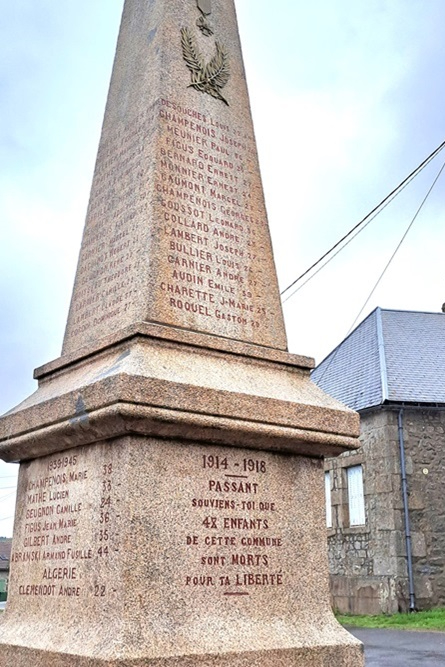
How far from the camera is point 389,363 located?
18.0 metres

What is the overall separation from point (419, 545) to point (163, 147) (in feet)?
43.9

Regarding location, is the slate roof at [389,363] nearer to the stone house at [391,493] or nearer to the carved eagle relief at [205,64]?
the stone house at [391,493]

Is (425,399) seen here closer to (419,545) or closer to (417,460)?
(417,460)

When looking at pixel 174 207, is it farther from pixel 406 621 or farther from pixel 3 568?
pixel 3 568

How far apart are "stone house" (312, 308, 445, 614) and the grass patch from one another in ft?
1.01

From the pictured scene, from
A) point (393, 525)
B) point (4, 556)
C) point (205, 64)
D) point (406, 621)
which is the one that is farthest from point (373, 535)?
point (4, 556)

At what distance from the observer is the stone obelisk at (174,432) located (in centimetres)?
339

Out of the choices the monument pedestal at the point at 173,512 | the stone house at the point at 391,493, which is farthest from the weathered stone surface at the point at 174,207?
the stone house at the point at 391,493

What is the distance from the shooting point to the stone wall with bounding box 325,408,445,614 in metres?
15.5

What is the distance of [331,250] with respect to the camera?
926cm

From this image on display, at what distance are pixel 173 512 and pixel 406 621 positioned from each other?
12650 mm

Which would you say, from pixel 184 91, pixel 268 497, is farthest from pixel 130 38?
pixel 268 497

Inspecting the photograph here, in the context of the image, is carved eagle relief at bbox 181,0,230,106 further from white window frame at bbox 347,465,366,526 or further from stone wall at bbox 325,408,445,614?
white window frame at bbox 347,465,366,526

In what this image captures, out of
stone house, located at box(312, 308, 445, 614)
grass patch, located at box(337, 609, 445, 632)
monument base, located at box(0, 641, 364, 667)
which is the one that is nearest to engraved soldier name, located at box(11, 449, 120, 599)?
monument base, located at box(0, 641, 364, 667)
